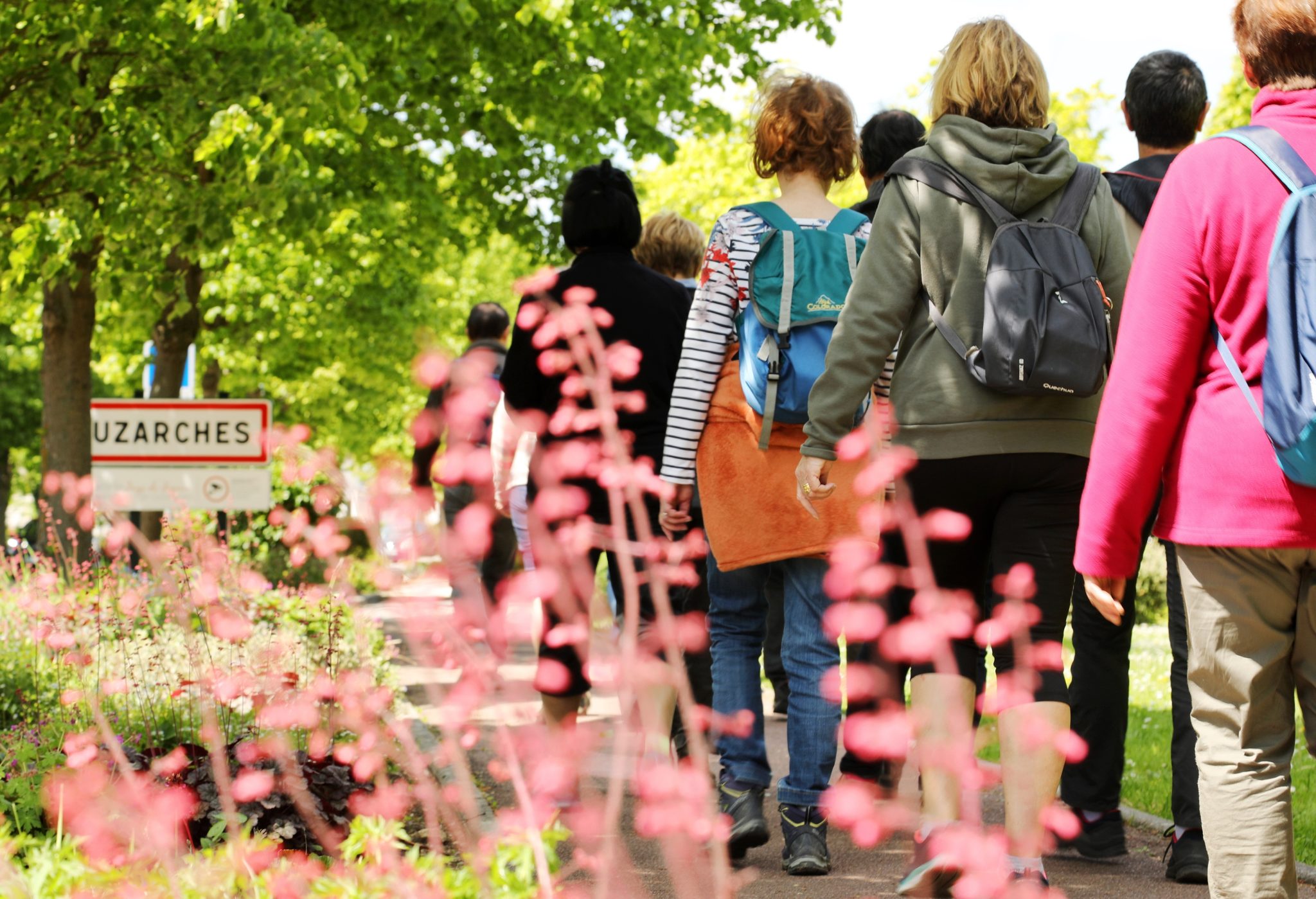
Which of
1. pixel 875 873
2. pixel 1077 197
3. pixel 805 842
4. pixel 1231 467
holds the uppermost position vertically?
pixel 1077 197

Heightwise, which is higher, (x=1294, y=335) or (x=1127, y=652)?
(x=1294, y=335)

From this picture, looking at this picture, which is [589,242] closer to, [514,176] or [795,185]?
[795,185]

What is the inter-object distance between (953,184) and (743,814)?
1.88 metres

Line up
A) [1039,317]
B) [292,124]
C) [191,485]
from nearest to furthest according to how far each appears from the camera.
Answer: [1039,317] < [292,124] < [191,485]

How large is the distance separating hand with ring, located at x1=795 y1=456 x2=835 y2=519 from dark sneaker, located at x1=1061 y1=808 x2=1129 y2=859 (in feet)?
4.63

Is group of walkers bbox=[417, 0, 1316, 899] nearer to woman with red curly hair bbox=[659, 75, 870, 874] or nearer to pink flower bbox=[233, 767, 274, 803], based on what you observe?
woman with red curly hair bbox=[659, 75, 870, 874]

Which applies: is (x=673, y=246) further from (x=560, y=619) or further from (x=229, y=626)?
(x=229, y=626)

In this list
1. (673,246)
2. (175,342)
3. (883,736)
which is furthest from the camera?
(175,342)

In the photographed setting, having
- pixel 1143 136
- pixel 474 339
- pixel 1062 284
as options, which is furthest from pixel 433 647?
pixel 474 339

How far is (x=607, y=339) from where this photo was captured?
4.58 metres

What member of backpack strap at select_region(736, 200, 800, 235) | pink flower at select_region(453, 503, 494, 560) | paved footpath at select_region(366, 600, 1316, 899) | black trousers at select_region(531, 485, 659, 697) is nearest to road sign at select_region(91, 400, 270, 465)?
paved footpath at select_region(366, 600, 1316, 899)

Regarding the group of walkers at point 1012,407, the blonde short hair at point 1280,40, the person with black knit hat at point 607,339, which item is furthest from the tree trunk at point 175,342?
the blonde short hair at point 1280,40

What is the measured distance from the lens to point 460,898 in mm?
2664

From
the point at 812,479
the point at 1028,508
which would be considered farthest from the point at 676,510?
the point at 1028,508
